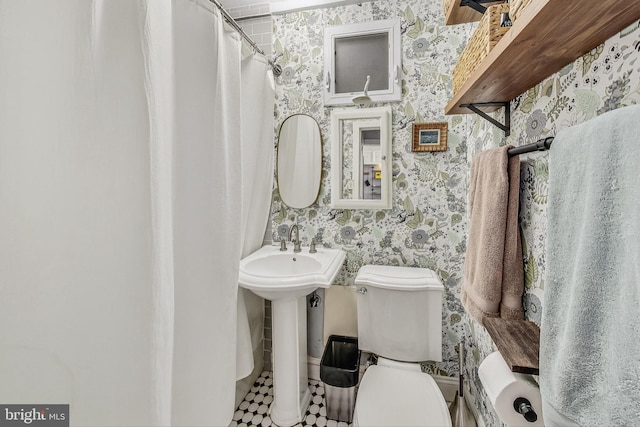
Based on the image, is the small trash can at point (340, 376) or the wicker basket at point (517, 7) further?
the small trash can at point (340, 376)

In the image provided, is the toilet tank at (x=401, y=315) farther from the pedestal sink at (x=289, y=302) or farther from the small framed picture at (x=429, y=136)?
the small framed picture at (x=429, y=136)

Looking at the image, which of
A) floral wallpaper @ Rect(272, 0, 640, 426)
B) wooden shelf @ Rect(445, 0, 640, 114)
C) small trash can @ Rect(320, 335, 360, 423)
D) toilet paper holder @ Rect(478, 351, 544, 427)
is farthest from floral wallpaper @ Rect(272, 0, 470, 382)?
toilet paper holder @ Rect(478, 351, 544, 427)

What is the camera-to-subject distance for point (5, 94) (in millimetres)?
618

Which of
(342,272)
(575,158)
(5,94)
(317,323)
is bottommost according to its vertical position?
(317,323)

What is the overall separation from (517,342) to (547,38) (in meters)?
0.70

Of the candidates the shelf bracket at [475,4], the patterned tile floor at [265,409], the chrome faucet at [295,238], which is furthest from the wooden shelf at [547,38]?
the patterned tile floor at [265,409]

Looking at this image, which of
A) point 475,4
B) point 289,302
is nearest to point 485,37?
point 475,4

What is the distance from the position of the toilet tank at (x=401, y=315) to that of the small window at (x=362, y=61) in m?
1.02

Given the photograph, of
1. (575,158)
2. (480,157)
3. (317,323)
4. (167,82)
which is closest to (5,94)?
(167,82)

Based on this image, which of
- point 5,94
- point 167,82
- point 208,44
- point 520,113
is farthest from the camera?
point 208,44

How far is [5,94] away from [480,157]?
132 cm

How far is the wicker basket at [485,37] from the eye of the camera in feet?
2.30

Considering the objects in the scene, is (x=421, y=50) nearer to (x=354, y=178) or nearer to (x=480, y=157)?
(x=354, y=178)

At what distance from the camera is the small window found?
1570mm
